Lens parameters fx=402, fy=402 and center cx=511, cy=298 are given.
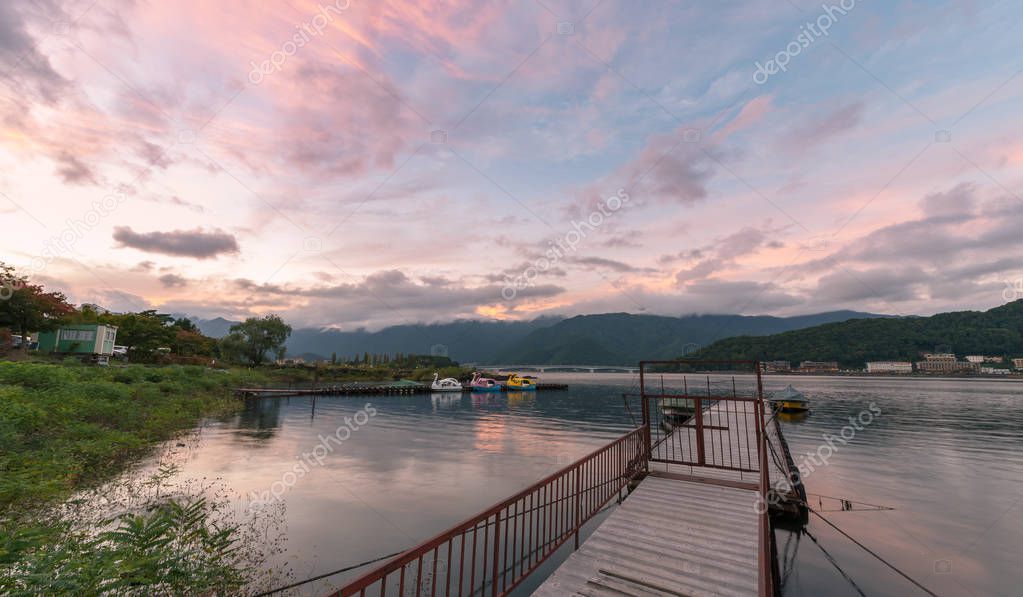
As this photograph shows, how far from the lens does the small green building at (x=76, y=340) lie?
52969 millimetres

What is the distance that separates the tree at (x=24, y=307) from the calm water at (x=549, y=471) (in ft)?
101

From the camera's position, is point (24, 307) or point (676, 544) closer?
point (676, 544)

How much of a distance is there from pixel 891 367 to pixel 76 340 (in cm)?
24476

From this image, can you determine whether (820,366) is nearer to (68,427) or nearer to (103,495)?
(103,495)

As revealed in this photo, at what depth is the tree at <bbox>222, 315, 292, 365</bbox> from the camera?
322 ft

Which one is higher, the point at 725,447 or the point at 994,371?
the point at 725,447

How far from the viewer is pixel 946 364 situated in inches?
6319

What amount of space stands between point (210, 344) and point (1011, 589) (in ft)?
394

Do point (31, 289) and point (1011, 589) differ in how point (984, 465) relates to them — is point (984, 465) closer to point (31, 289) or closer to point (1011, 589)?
point (1011, 589)

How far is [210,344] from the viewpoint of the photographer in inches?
3760

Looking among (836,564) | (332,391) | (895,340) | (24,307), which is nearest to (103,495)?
(836,564)

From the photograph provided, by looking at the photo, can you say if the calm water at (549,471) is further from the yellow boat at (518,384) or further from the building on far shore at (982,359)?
the building on far shore at (982,359)

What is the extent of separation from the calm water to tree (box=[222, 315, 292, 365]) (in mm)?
71932

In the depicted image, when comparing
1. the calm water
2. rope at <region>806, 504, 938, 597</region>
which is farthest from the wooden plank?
rope at <region>806, 504, 938, 597</region>
